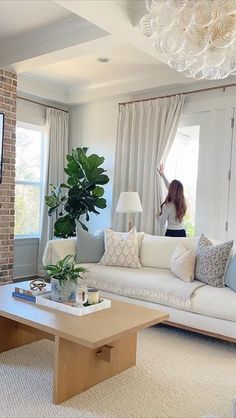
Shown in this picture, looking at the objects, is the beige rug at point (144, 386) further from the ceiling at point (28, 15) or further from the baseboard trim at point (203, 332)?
the ceiling at point (28, 15)

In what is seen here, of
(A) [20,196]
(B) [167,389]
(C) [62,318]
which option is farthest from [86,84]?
(B) [167,389]

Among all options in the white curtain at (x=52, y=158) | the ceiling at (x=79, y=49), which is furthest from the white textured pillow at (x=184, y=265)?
the white curtain at (x=52, y=158)

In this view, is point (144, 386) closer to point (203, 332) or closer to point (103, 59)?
point (203, 332)

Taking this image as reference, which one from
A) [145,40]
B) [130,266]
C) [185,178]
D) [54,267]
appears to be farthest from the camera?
[185,178]

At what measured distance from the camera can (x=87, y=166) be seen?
5035 mm

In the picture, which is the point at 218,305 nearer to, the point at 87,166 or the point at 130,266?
the point at 130,266

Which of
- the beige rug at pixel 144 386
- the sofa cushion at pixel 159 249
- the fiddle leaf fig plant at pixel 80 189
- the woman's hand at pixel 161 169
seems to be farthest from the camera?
the fiddle leaf fig plant at pixel 80 189

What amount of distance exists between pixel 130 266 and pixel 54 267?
142 centimetres

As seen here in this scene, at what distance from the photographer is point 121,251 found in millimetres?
4129

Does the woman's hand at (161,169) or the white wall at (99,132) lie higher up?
the white wall at (99,132)

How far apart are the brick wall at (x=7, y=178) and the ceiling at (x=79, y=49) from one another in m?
0.25

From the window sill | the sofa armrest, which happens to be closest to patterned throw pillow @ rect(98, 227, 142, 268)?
the sofa armrest

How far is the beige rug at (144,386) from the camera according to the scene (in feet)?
7.23

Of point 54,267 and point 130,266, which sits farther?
point 130,266
